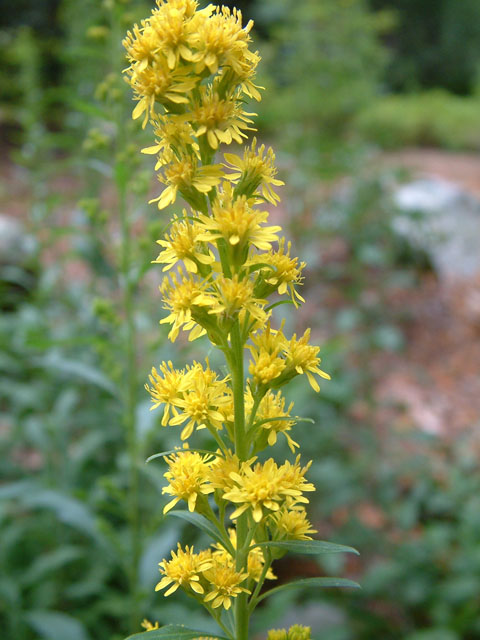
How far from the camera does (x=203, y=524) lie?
1283 mm

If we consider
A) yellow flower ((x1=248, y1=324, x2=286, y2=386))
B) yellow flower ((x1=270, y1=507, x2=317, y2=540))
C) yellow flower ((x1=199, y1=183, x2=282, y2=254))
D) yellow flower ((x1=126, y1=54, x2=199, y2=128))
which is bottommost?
yellow flower ((x1=270, y1=507, x2=317, y2=540))

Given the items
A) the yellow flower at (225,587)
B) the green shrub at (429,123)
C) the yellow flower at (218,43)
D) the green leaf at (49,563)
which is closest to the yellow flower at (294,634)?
the yellow flower at (225,587)

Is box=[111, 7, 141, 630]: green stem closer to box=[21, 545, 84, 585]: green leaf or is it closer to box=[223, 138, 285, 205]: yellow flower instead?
box=[21, 545, 84, 585]: green leaf

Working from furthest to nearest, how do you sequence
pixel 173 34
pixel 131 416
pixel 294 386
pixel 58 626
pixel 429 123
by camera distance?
1. pixel 429 123
2. pixel 294 386
3. pixel 58 626
4. pixel 131 416
5. pixel 173 34

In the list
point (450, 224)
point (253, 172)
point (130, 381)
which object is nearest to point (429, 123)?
point (450, 224)

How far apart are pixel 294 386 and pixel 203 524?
9.12ft

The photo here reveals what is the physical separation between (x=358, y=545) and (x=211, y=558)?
270 centimetres

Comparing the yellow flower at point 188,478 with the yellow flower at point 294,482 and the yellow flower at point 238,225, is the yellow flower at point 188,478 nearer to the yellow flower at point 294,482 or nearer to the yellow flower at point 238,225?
the yellow flower at point 294,482

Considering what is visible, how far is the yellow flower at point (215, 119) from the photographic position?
1178mm

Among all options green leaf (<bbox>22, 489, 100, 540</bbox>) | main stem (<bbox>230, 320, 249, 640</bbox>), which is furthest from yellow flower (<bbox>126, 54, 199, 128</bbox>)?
green leaf (<bbox>22, 489, 100, 540</bbox>)

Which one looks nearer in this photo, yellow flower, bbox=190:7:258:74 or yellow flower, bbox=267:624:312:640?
yellow flower, bbox=190:7:258:74

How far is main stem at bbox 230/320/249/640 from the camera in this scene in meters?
1.24

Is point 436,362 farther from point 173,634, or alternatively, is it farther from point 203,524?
point 173,634

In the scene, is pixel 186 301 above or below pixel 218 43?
below
